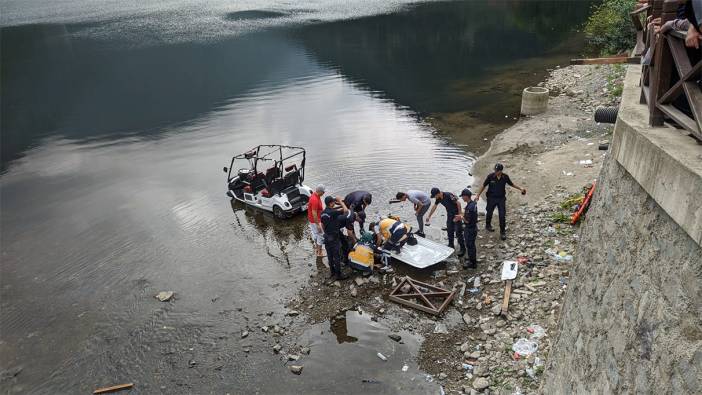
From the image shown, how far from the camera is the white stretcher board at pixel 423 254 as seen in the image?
9.41 metres

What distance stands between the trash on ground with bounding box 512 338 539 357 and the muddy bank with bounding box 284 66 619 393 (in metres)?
0.06

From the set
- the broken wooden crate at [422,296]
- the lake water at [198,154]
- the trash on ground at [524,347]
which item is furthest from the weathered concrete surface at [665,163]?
the lake water at [198,154]

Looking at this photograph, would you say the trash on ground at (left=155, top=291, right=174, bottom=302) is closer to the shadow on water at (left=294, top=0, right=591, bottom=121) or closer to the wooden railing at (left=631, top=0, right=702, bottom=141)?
the wooden railing at (left=631, top=0, right=702, bottom=141)

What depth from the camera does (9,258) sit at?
12523mm

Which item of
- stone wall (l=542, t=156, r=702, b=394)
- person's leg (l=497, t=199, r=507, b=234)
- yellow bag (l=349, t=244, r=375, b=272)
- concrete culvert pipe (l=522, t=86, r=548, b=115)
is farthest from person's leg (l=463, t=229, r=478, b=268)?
concrete culvert pipe (l=522, t=86, r=548, b=115)

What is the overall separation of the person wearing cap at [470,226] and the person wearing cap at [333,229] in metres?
2.39

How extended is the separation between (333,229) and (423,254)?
79.2 inches

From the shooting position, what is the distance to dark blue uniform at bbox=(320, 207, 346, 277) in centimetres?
910

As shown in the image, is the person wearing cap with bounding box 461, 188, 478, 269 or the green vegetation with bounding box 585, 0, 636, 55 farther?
the green vegetation with bounding box 585, 0, 636, 55

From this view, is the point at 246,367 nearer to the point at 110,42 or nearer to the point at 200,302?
the point at 200,302

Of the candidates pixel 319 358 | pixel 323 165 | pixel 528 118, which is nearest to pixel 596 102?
pixel 528 118

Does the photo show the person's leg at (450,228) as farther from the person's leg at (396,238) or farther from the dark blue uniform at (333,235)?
the dark blue uniform at (333,235)

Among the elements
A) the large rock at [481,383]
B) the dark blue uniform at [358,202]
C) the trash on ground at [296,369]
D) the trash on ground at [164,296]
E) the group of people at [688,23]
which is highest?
the group of people at [688,23]

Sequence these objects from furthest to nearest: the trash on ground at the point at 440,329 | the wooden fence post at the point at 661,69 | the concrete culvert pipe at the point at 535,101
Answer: the concrete culvert pipe at the point at 535,101, the trash on ground at the point at 440,329, the wooden fence post at the point at 661,69
